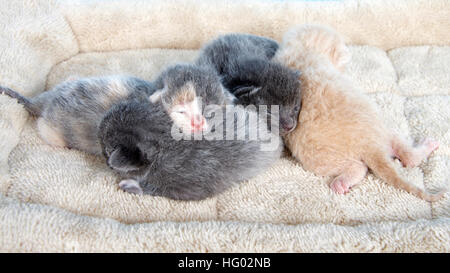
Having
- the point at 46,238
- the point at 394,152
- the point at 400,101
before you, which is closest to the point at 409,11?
the point at 400,101

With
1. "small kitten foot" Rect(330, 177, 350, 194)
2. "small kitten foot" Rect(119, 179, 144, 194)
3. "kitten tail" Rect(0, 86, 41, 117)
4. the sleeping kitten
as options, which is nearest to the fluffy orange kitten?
"small kitten foot" Rect(330, 177, 350, 194)

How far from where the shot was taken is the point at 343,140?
133cm

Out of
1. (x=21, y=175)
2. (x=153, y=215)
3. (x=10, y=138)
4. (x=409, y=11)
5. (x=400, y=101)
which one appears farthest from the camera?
(x=409, y=11)

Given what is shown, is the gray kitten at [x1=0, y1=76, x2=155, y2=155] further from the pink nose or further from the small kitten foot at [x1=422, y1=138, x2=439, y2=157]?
the small kitten foot at [x1=422, y1=138, x2=439, y2=157]

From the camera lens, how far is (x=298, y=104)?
1.42 metres

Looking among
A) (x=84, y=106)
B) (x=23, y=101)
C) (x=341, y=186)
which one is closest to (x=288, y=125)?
(x=341, y=186)

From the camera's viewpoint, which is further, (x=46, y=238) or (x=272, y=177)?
(x=272, y=177)

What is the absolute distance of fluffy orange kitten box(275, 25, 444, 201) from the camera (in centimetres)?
132

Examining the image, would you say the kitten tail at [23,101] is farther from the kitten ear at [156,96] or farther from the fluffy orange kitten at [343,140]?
Result: the fluffy orange kitten at [343,140]

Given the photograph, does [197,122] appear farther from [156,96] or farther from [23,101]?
[23,101]

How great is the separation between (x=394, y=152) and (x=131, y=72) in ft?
4.63

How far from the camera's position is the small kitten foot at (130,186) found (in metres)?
1.30
